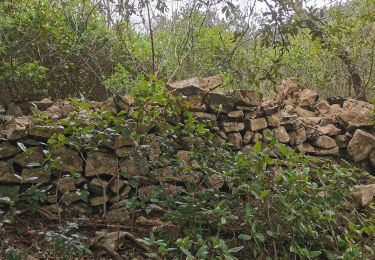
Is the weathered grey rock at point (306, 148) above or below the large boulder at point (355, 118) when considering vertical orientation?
below

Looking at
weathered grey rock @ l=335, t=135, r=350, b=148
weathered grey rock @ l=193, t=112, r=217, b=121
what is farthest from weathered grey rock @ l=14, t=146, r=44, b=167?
weathered grey rock @ l=335, t=135, r=350, b=148

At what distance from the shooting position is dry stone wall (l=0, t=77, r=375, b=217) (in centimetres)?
323

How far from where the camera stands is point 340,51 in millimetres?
6867

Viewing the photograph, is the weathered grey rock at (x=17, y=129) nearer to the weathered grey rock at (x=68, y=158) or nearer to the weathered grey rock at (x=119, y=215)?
the weathered grey rock at (x=68, y=158)

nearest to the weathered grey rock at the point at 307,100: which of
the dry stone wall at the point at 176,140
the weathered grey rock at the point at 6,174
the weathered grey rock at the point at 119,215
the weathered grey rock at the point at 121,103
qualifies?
the dry stone wall at the point at 176,140

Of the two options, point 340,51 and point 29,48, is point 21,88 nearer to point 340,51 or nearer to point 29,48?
point 29,48

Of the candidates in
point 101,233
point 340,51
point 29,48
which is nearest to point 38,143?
point 101,233

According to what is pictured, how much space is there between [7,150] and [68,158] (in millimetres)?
438

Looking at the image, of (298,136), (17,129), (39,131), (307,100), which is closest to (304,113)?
(307,100)

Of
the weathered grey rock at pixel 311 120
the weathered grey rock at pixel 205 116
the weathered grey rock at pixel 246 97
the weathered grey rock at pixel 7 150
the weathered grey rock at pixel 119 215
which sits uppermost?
the weathered grey rock at pixel 246 97

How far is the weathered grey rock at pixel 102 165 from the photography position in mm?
3336

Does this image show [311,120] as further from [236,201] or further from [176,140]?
[236,201]

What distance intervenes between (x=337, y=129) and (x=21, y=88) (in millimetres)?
3619

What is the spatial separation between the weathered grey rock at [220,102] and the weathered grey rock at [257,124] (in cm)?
26
